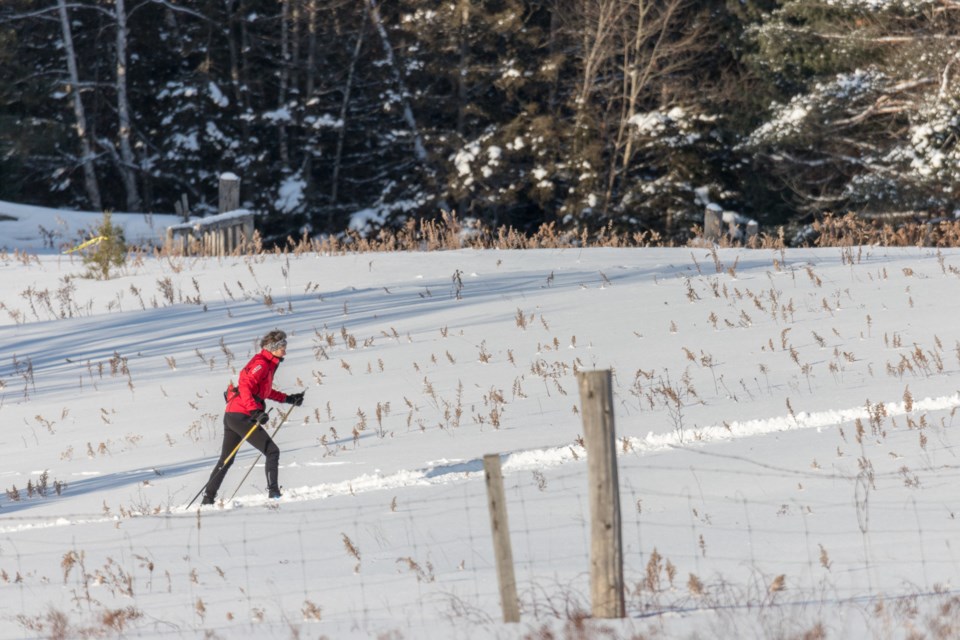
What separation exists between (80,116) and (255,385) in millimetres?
26287

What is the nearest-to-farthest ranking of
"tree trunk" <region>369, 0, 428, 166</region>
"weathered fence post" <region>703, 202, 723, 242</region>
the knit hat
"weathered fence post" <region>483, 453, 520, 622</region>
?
"weathered fence post" <region>483, 453, 520, 622</region> → the knit hat → "weathered fence post" <region>703, 202, 723, 242</region> → "tree trunk" <region>369, 0, 428, 166</region>

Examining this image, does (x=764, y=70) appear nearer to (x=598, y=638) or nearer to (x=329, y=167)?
(x=329, y=167)

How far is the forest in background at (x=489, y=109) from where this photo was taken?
28.6m

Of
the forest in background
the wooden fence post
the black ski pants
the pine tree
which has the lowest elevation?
the black ski pants

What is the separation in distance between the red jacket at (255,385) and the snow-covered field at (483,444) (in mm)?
675

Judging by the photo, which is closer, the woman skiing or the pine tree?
the woman skiing

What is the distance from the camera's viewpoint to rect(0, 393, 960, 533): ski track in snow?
30.2 feet

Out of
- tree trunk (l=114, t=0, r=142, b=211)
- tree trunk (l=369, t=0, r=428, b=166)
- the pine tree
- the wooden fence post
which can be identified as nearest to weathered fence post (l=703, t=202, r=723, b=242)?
the wooden fence post

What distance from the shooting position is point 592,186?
29.9 m

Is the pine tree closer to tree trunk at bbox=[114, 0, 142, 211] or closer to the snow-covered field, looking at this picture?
the snow-covered field

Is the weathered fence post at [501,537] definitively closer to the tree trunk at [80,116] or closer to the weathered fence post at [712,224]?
the weathered fence post at [712,224]

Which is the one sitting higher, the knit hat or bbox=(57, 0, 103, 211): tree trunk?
bbox=(57, 0, 103, 211): tree trunk

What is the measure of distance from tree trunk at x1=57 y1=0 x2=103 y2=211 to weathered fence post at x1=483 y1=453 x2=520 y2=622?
2986 centimetres

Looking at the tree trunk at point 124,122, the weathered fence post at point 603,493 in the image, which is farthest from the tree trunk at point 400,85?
the weathered fence post at point 603,493
